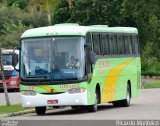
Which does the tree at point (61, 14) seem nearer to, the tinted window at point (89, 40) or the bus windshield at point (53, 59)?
the tinted window at point (89, 40)

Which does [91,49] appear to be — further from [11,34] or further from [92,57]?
[11,34]

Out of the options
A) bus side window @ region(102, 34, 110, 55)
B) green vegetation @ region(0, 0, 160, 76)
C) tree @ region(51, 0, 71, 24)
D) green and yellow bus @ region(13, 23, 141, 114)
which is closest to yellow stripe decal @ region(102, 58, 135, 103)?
green and yellow bus @ region(13, 23, 141, 114)

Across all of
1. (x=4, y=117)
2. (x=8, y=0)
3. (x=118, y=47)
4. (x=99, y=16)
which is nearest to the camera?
(x=4, y=117)

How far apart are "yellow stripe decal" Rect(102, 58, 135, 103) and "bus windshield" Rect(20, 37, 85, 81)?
2731mm

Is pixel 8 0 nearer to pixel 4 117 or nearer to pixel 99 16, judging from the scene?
pixel 99 16

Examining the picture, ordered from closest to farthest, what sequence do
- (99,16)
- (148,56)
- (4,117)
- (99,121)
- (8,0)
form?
(99,121) < (4,117) < (99,16) < (148,56) < (8,0)

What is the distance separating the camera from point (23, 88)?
25.7 meters

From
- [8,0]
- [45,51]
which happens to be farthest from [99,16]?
[45,51]

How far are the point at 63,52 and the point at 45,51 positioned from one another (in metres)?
0.63

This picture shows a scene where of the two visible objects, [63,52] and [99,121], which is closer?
[99,121]

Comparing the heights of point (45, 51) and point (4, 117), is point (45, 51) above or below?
above

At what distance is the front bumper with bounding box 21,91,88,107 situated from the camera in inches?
990

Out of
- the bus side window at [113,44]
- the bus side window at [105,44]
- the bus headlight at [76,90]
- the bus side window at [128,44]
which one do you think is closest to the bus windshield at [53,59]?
the bus headlight at [76,90]

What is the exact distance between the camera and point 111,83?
95.0 feet
